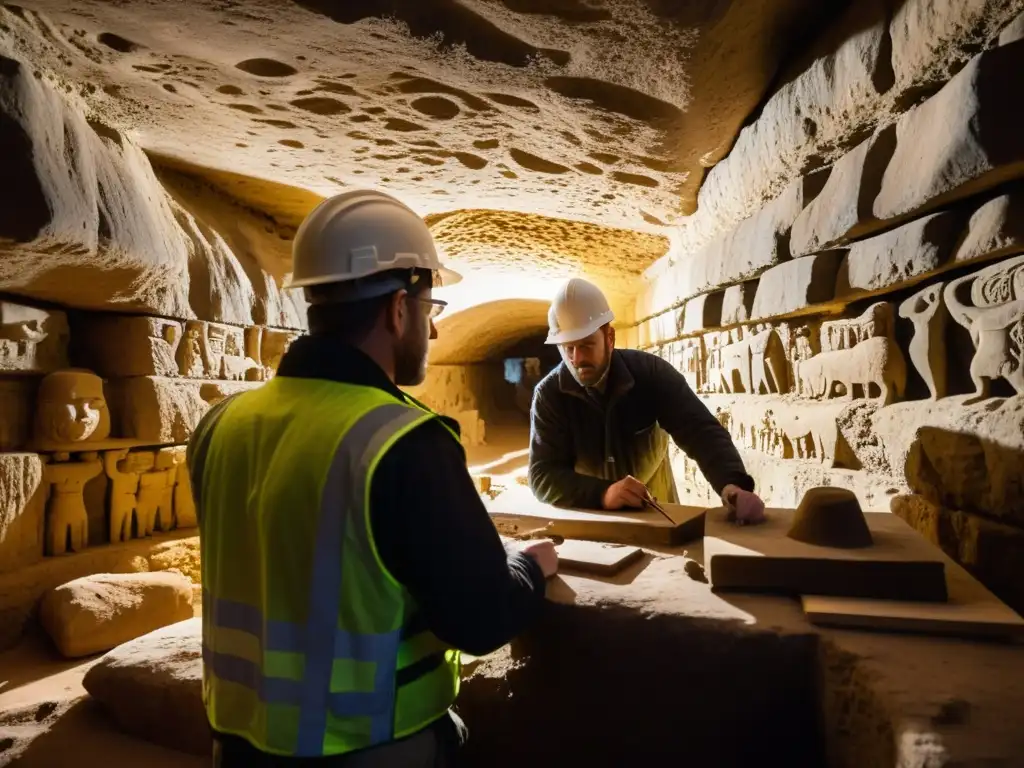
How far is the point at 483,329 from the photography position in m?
10.3

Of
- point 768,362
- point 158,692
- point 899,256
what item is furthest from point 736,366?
point 158,692

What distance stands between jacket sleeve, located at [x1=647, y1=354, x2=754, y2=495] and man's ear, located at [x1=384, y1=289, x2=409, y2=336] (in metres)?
1.52

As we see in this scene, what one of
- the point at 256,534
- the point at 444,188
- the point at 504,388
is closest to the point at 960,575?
the point at 256,534

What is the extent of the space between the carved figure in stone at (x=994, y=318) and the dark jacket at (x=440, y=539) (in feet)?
5.56

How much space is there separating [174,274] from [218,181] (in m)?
1.21

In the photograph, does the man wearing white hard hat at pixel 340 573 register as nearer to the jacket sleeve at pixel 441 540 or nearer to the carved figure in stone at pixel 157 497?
the jacket sleeve at pixel 441 540

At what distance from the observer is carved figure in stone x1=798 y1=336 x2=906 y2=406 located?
2.53 m

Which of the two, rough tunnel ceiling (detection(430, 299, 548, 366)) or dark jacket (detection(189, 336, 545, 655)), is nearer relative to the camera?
dark jacket (detection(189, 336, 545, 655))

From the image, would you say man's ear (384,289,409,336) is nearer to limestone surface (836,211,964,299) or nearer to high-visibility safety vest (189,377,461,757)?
high-visibility safety vest (189,377,461,757)

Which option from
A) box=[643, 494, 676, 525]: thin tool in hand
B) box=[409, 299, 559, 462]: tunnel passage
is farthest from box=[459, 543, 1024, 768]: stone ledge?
box=[409, 299, 559, 462]: tunnel passage

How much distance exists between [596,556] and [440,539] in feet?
2.95

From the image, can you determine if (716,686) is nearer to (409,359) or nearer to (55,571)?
(409,359)

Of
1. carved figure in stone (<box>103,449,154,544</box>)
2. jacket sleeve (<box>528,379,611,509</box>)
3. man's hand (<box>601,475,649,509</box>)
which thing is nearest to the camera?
man's hand (<box>601,475,649,509</box>)

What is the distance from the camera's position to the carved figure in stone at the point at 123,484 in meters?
4.27
